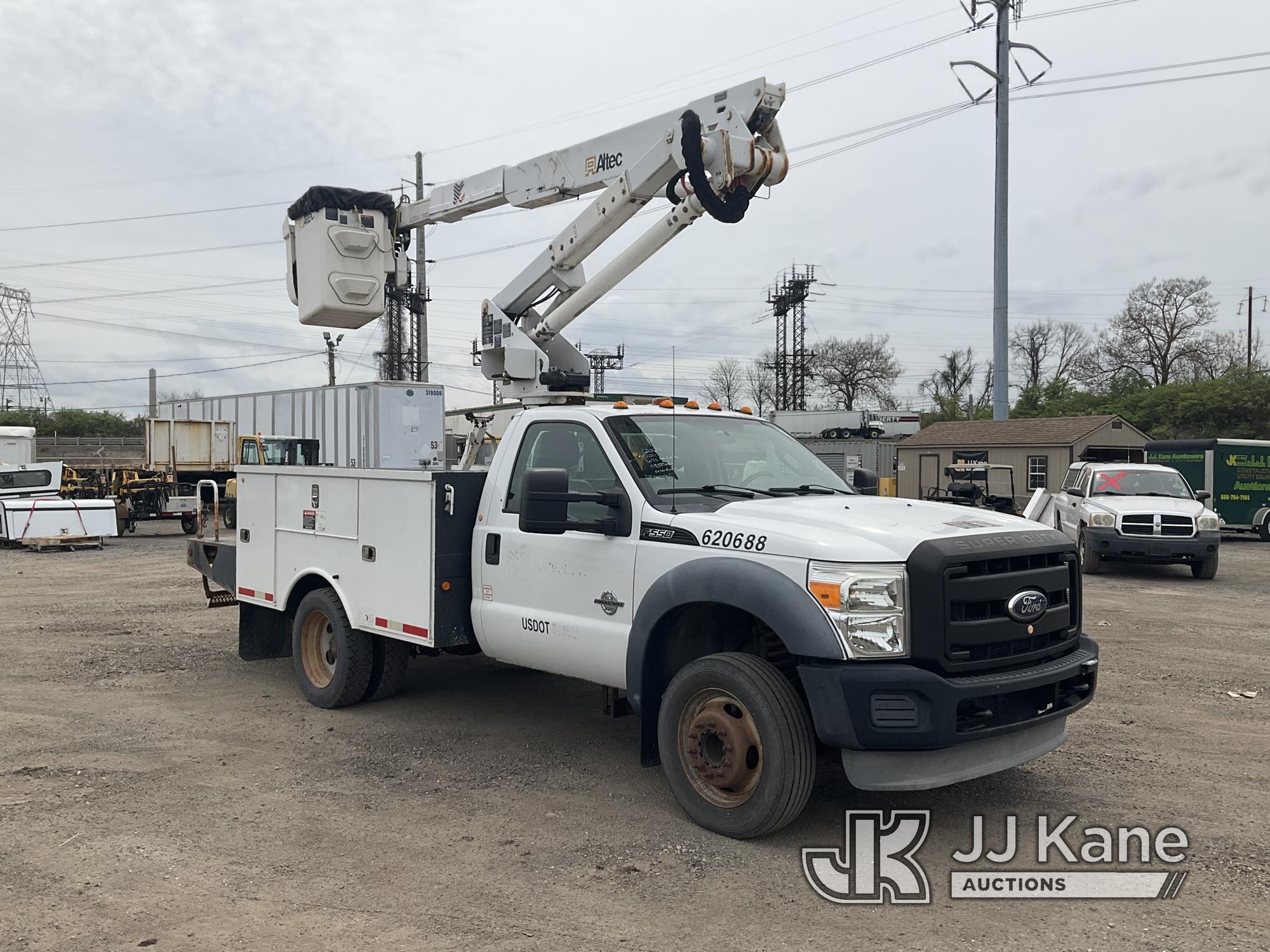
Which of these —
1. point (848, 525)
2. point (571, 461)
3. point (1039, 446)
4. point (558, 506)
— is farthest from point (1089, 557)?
point (1039, 446)

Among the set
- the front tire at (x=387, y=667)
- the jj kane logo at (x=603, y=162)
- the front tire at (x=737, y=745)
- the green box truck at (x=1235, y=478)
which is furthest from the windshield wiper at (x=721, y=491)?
the green box truck at (x=1235, y=478)

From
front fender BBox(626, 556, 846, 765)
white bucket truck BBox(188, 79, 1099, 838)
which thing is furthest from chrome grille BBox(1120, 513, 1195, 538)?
front fender BBox(626, 556, 846, 765)

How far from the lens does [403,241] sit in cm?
1056

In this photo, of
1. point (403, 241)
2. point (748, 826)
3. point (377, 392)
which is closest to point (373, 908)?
point (748, 826)

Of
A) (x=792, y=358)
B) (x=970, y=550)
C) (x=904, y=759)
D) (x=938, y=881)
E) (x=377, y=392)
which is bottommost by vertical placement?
(x=938, y=881)

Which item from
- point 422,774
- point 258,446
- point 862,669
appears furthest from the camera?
point 258,446

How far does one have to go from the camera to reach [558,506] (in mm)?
4891

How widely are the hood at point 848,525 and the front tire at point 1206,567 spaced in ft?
40.3

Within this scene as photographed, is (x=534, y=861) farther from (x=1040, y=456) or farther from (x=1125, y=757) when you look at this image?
(x=1040, y=456)

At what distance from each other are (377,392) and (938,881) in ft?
78.3

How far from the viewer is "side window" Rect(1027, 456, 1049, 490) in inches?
1262

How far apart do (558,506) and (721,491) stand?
974 mm

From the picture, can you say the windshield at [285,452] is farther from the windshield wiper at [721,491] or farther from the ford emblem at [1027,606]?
the ford emblem at [1027,606]

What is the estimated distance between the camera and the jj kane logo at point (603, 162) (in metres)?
9.14
